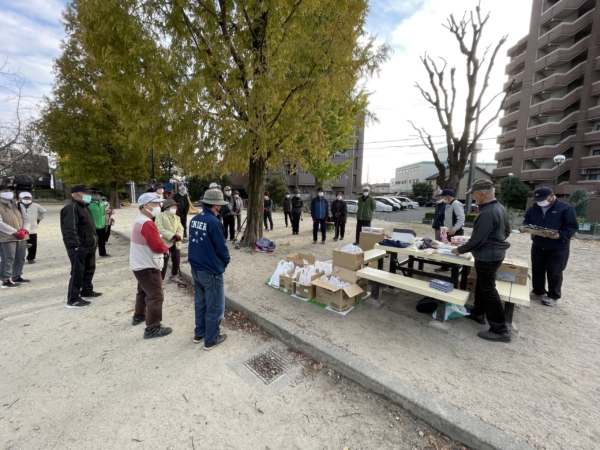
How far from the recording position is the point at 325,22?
20.2 ft

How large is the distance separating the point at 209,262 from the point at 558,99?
41074mm

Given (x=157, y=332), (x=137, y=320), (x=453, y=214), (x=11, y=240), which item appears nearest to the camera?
(x=157, y=332)

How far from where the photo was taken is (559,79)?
92.0 ft

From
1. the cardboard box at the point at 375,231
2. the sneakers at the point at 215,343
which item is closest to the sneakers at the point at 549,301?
the cardboard box at the point at 375,231

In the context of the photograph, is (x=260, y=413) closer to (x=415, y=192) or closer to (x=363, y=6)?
(x=363, y=6)

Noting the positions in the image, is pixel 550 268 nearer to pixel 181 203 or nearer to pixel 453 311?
pixel 453 311

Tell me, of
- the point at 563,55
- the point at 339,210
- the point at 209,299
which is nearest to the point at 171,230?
the point at 209,299

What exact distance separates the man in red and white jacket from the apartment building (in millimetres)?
33882

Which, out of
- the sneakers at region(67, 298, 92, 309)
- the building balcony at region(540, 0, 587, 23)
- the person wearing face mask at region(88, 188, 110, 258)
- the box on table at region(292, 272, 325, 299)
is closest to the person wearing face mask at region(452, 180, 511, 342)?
the box on table at region(292, 272, 325, 299)

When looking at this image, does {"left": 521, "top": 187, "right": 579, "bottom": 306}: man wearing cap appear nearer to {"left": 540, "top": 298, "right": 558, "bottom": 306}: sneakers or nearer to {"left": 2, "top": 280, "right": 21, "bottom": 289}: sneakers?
{"left": 540, "top": 298, "right": 558, "bottom": 306}: sneakers

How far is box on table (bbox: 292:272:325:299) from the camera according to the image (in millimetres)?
4426

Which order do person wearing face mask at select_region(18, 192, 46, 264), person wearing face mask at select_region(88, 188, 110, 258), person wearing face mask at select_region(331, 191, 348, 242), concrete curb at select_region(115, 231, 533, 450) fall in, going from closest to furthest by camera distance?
concrete curb at select_region(115, 231, 533, 450)
person wearing face mask at select_region(18, 192, 46, 264)
person wearing face mask at select_region(88, 188, 110, 258)
person wearing face mask at select_region(331, 191, 348, 242)

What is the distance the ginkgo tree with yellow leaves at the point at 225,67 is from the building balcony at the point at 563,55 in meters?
36.4

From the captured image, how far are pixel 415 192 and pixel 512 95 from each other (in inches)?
727
